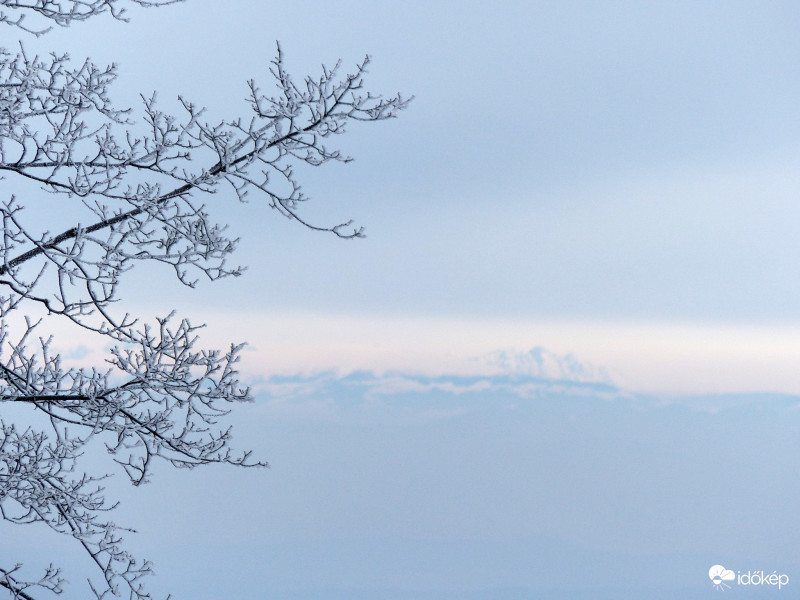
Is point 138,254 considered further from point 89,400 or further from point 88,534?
point 88,534

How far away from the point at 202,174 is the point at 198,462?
2013mm

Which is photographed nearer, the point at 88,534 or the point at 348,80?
the point at 348,80

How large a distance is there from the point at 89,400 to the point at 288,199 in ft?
6.06

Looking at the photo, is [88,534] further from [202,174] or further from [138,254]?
[202,174]

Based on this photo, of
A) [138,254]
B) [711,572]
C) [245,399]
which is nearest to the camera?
[138,254]

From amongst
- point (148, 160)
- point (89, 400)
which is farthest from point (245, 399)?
point (148, 160)

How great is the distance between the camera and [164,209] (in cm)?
470

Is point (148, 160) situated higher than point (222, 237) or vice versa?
point (148, 160)

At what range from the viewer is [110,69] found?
5.17 meters

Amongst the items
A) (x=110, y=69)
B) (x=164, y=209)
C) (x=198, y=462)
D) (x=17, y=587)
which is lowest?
(x=17, y=587)

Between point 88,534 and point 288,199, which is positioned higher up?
point 288,199

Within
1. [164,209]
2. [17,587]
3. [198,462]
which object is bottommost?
[17,587]

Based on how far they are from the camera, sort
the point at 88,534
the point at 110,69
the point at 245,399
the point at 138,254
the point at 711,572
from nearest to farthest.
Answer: the point at 138,254, the point at 245,399, the point at 110,69, the point at 88,534, the point at 711,572

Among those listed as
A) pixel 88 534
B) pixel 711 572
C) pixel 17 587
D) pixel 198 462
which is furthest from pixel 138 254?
pixel 711 572
